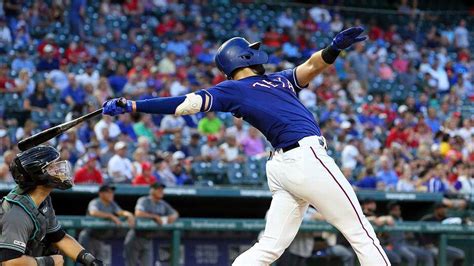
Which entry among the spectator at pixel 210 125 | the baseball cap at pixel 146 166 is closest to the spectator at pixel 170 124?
the spectator at pixel 210 125

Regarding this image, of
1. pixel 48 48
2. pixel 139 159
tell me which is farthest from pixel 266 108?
pixel 48 48

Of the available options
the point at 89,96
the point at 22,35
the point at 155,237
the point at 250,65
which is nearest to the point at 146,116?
the point at 89,96

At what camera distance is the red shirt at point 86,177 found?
991 cm

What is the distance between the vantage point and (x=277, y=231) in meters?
5.38

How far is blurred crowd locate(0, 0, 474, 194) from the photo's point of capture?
38.2 feet

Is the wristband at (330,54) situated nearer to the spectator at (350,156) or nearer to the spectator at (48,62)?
the spectator at (350,156)

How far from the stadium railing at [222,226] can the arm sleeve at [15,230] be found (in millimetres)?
3019

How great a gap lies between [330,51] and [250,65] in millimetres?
479

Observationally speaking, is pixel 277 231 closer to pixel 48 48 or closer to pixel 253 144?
pixel 253 144

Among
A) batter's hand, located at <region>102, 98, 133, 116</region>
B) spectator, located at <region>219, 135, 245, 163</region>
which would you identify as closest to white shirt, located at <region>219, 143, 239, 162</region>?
spectator, located at <region>219, 135, 245, 163</region>

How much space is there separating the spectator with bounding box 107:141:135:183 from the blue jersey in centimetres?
530

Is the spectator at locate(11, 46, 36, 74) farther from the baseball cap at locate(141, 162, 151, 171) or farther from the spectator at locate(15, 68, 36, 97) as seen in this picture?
the baseball cap at locate(141, 162, 151, 171)

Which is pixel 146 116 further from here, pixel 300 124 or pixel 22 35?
pixel 300 124

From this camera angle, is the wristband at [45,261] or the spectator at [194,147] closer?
the wristband at [45,261]
